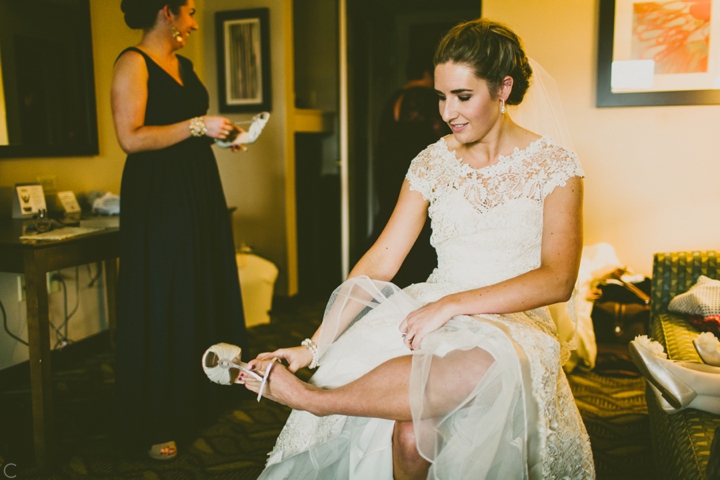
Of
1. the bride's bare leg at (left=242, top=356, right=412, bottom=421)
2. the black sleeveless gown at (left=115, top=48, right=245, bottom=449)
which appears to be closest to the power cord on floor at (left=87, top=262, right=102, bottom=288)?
the black sleeveless gown at (left=115, top=48, right=245, bottom=449)

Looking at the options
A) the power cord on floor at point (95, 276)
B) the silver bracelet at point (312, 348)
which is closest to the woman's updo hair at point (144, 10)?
the silver bracelet at point (312, 348)

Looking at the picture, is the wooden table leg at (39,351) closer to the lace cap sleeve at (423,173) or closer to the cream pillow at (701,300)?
the lace cap sleeve at (423,173)

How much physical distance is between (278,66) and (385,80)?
5.90 ft

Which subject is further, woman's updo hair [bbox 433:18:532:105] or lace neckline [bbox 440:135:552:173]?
lace neckline [bbox 440:135:552:173]

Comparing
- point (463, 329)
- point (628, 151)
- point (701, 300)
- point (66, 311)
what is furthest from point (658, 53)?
point (66, 311)

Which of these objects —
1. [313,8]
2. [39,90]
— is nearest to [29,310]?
[39,90]

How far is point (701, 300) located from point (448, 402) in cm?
157

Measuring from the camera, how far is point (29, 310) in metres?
1.93

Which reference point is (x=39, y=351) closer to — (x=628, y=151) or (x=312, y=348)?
(x=312, y=348)

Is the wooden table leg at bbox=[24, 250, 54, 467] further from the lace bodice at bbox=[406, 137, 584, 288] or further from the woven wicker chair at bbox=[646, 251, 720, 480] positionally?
the woven wicker chair at bbox=[646, 251, 720, 480]

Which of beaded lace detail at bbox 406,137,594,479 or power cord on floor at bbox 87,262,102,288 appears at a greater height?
beaded lace detail at bbox 406,137,594,479

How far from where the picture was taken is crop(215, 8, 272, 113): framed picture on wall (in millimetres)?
4016

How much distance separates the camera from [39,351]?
194cm

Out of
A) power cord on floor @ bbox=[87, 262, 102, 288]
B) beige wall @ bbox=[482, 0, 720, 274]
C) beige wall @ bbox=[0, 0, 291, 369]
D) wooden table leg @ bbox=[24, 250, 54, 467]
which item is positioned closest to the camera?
wooden table leg @ bbox=[24, 250, 54, 467]
